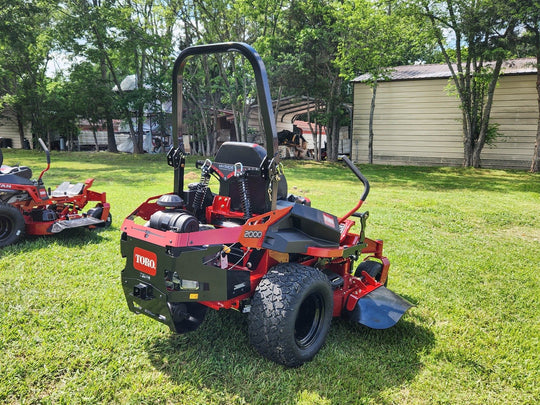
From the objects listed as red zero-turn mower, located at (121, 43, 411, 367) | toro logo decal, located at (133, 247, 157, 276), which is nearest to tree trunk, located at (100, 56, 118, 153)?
red zero-turn mower, located at (121, 43, 411, 367)

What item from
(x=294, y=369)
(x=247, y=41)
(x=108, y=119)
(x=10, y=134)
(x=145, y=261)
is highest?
(x=247, y=41)

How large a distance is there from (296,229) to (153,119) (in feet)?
82.0

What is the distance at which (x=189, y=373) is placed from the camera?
3012 millimetres

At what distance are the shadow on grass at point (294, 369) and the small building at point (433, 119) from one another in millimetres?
17913

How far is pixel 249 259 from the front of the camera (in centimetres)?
361

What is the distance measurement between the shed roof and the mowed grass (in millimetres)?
14884

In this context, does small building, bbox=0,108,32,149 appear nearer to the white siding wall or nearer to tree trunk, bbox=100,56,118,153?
tree trunk, bbox=100,56,118,153

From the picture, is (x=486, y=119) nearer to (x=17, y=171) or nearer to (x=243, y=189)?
(x=243, y=189)

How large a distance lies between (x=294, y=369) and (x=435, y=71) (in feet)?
68.6

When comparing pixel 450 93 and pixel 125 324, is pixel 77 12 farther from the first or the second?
pixel 125 324

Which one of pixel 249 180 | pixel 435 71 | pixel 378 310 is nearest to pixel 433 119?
pixel 435 71

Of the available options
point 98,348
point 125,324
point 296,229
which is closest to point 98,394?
point 98,348

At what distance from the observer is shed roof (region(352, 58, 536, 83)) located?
18.1 meters

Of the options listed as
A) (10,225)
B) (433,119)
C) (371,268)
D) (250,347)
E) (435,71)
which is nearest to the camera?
(250,347)
